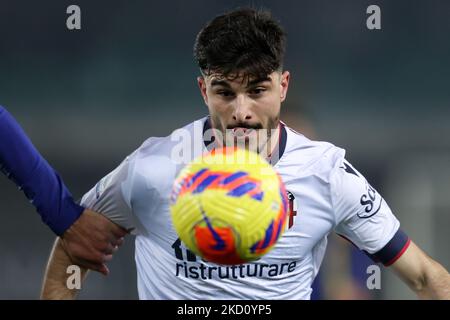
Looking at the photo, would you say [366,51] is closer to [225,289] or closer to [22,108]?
[22,108]

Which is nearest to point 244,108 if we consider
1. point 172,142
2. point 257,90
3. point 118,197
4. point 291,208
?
point 257,90

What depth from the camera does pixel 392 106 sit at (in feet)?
31.0

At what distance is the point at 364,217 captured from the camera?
4.13m

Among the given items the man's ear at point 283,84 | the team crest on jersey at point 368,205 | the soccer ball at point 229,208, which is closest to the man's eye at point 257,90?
the man's ear at point 283,84

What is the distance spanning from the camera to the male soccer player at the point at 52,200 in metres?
4.12

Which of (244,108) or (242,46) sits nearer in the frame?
(244,108)

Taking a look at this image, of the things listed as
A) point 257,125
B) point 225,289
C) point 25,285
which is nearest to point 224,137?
point 257,125

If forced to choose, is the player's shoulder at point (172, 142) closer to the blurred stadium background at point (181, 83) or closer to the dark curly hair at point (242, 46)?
the dark curly hair at point (242, 46)

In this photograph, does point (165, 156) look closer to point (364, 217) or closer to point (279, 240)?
point (279, 240)

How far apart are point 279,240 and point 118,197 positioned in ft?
2.70

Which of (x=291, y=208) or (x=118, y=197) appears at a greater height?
(x=118, y=197)

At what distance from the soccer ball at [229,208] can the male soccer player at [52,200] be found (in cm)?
85

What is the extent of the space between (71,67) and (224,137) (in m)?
5.72

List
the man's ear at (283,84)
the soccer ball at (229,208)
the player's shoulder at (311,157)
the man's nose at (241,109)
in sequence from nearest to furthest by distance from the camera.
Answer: the soccer ball at (229,208) → the man's nose at (241,109) → the player's shoulder at (311,157) → the man's ear at (283,84)
